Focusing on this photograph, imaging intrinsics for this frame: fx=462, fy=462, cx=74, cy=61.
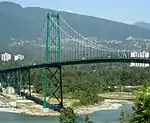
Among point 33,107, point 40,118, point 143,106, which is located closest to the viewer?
point 143,106

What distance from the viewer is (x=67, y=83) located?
3353cm

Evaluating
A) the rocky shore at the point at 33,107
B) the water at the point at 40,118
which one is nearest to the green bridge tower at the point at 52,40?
the rocky shore at the point at 33,107

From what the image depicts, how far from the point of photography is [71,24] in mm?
149500

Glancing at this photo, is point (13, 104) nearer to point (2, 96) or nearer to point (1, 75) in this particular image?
point (2, 96)

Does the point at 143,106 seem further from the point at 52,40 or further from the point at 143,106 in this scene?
the point at 52,40

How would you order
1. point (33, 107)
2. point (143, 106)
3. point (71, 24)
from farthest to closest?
point (71, 24) → point (33, 107) → point (143, 106)

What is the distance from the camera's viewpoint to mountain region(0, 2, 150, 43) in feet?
429

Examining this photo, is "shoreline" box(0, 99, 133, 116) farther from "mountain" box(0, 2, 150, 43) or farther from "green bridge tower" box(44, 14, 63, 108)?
"mountain" box(0, 2, 150, 43)

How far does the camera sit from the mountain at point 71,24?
429ft

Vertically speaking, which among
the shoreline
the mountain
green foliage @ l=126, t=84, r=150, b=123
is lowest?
the shoreline

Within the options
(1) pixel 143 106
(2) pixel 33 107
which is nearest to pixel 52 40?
(2) pixel 33 107

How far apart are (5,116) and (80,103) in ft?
18.9

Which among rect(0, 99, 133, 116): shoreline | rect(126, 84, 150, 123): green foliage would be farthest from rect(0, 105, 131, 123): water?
rect(126, 84, 150, 123): green foliage

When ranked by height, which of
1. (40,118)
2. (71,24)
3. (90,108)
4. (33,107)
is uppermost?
A: (71,24)
